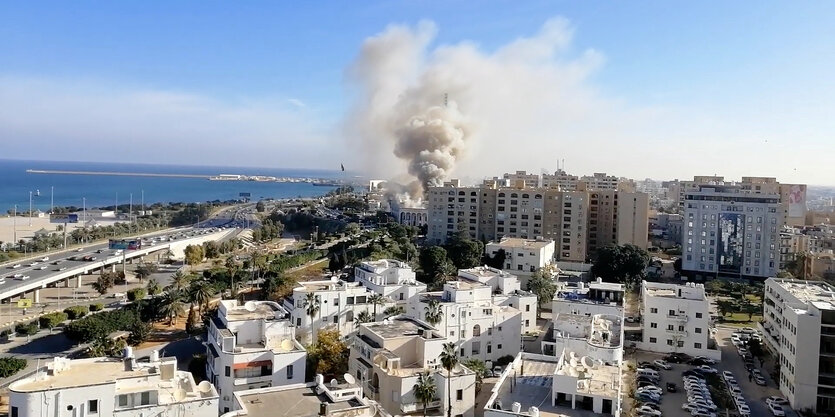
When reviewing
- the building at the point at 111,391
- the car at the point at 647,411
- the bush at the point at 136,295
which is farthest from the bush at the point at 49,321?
the car at the point at 647,411

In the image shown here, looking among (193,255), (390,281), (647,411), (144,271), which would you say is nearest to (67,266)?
(144,271)

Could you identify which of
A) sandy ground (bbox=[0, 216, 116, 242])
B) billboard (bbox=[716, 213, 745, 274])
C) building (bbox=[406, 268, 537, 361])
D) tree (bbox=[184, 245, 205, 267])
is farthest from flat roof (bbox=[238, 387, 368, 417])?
sandy ground (bbox=[0, 216, 116, 242])

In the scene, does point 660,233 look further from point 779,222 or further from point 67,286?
point 67,286

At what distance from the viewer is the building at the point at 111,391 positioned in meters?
12.0

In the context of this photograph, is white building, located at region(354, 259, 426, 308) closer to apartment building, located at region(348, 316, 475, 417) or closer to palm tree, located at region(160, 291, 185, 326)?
apartment building, located at region(348, 316, 475, 417)

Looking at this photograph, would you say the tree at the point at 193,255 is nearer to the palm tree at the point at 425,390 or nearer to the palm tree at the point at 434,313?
the palm tree at the point at 434,313

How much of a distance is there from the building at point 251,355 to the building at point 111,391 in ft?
8.39

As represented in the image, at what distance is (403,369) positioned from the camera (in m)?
18.2

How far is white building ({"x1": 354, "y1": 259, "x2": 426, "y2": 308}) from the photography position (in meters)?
28.3

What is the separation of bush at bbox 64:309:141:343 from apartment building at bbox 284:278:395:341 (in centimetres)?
729

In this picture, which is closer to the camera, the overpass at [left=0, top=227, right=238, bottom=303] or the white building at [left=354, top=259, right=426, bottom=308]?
the white building at [left=354, top=259, right=426, bottom=308]

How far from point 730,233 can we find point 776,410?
28.5m

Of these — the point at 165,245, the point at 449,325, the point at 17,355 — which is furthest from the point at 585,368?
the point at 165,245

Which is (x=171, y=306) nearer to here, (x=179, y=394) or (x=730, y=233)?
(x=179, y=394)
